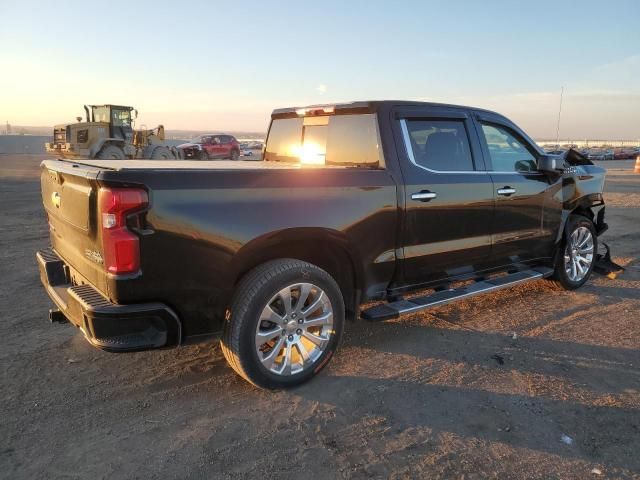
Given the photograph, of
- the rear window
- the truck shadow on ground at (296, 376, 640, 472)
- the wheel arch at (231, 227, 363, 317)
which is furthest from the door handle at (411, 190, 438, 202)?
the truck shadow on ground at (296, 376, 640, 472)

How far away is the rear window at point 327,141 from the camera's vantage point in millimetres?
3977

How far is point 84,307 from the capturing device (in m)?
2.83

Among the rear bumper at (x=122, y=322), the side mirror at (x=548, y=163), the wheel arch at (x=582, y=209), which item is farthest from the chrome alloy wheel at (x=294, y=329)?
the wheel arch at (x=582, y=209)

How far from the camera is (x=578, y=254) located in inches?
228

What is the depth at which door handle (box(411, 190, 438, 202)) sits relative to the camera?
3.90 m

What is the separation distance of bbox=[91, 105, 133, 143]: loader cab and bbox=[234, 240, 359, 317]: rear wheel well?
807 inches

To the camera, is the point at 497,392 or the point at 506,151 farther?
the point at 506,151

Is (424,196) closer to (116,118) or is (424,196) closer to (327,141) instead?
(327,141)

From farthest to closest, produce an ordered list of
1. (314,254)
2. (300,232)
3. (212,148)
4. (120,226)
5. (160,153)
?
(212,148)
(160,153)
(314,254)
(300,232)
(120,226)

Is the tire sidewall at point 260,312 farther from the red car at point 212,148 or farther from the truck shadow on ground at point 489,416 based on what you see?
the red car at point 212,148

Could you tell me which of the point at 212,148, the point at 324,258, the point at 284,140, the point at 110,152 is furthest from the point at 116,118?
the point at 324,258

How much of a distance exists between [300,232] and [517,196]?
2.48 metres

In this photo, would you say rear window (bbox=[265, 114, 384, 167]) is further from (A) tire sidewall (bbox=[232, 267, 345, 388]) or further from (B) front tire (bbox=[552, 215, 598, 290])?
(B) front tire (bbox=[552, 215, 598, 290])

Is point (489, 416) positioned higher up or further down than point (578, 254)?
further down
